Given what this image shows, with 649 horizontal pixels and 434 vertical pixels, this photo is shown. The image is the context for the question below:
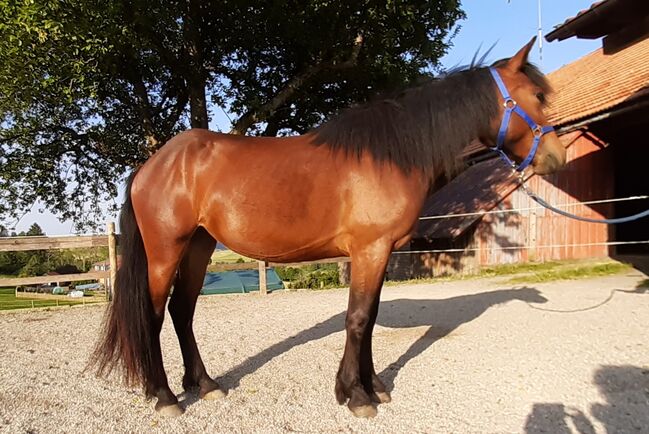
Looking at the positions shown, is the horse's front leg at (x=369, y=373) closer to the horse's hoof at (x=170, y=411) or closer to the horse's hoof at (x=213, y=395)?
the horse's hoof at (x=213, y=395)

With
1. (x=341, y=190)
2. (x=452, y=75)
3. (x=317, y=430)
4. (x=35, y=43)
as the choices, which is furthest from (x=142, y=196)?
(x=35, y=43)

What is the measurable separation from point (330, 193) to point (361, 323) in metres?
0.97

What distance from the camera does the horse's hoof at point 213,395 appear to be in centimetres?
346

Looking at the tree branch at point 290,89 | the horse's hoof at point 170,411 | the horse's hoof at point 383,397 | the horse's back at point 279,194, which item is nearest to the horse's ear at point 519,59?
the horse's back at point 279,194

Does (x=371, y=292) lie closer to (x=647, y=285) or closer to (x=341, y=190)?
(x=341, y=190)

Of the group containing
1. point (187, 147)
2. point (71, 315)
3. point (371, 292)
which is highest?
point (187, 147)

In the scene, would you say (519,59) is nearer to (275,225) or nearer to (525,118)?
(525,118)

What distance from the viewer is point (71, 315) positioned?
7.96m

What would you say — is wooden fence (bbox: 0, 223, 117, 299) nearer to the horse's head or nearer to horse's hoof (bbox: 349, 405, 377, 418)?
horse's hoof (bbox: 349, 405, 377, 418)

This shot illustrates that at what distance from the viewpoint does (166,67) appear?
10.2 metres

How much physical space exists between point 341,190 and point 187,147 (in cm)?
128

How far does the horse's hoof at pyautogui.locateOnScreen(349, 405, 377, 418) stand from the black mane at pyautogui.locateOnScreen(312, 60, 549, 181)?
5.61ft

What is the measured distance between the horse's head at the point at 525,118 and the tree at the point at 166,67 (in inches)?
204

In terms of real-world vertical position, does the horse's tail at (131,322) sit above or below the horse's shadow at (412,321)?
above
